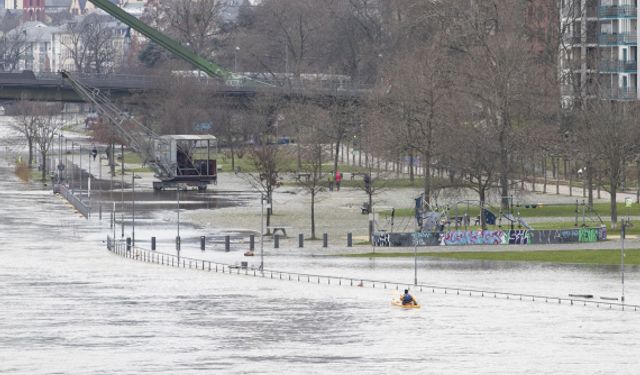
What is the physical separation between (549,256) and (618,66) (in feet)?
237

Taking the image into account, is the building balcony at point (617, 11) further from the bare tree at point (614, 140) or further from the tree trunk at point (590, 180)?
the tree trunk at point (590, 180)

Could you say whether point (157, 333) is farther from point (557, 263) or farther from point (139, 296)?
point (557, 263)

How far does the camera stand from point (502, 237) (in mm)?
129125

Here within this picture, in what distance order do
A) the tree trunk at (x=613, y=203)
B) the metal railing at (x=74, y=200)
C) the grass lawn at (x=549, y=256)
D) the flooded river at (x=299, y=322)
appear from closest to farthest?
1. the flooded river at (x=299, y=322)
2. the grass lawn at (x=549, y=256)
3. the tree trunk at (x=613, y=203)
4. the metal railing at (x=74, y=200)

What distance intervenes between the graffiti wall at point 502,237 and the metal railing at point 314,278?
14.7m

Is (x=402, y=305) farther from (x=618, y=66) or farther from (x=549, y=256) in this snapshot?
(x=618, y=66)

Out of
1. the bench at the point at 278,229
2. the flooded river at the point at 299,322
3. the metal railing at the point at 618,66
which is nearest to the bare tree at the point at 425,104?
the bench at the point at 278,229

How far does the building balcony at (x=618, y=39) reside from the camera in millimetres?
191500

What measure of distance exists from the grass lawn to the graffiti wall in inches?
150

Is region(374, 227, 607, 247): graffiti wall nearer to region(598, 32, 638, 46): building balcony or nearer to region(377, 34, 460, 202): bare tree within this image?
region(377, 34, 460, 202): bare tree

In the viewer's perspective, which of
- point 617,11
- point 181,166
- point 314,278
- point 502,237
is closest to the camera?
point 314,278

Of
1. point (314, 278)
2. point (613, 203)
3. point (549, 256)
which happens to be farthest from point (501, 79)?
point (314, 278)

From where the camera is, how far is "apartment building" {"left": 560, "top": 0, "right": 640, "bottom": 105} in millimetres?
186000

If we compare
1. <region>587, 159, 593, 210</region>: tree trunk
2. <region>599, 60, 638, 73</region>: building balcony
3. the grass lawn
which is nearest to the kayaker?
the grass lawn
